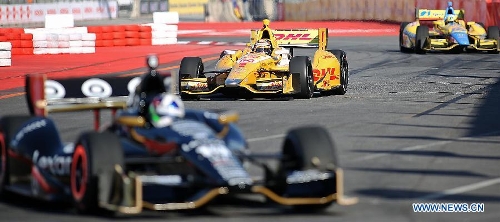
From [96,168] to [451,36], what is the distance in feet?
79.0

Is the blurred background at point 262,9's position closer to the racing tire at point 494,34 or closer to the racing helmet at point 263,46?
the racing tire at point 494,34

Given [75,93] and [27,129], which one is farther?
[75,93]

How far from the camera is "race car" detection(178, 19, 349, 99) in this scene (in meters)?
19.1

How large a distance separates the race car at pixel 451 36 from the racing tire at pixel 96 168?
23535 millimetres

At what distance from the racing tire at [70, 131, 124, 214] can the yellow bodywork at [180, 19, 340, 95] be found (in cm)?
992

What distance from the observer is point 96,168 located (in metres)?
8.80

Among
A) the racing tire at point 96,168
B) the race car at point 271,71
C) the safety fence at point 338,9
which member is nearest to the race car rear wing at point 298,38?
the race car at point 271,71

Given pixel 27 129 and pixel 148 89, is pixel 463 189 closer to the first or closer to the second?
pixel 148 89

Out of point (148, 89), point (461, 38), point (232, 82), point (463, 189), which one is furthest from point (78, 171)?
point (461, 38)

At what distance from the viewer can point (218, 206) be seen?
31.2ft

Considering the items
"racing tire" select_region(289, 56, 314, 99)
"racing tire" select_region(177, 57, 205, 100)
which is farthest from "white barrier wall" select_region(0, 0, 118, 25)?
"racing tire" select_region(289, 56, 314, 99)

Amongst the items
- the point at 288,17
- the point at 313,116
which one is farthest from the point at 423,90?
the point at 288,17

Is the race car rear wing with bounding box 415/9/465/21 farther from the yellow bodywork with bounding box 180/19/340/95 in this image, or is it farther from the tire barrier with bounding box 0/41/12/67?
the yellow bodywork with bounding box 180/19/340/95

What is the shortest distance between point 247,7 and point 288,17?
2702 mm
